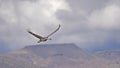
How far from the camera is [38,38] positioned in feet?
127

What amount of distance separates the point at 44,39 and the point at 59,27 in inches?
67.3

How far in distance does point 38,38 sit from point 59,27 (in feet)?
6.76

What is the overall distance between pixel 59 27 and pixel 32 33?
242 centimetres

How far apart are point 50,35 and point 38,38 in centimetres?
106

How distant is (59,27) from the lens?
38250 millimetres

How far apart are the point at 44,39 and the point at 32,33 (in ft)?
5.15

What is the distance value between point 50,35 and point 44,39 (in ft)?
2.09

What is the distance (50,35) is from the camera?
38562 mm

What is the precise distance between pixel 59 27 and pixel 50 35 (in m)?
1.08

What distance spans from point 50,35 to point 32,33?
1.80 meters
